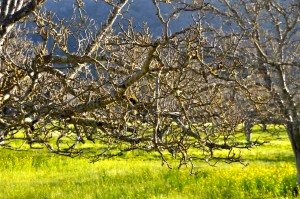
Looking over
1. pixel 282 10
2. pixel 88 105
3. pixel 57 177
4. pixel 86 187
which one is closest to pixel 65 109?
pixel 88 105

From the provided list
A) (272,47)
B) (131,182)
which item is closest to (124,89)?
(272,47)


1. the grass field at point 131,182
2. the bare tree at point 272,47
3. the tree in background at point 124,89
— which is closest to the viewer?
the tree in background at point 124,89

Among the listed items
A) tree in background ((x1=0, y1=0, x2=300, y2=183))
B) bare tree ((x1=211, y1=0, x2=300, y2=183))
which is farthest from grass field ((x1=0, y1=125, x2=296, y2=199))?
tree in background ((x1=0, y1=0, x2=300, y2=183))

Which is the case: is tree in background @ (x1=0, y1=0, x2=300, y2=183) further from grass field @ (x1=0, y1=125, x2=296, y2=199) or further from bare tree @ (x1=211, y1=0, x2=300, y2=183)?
grass field @ (x1=0, y1=125, x2=296, y2=199)

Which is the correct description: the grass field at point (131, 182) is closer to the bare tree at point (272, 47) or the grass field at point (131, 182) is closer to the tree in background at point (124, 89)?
the bare tree at point (272, 47)

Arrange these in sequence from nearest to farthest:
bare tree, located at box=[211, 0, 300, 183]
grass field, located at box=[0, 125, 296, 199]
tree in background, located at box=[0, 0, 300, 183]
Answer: tree in background, located at box=[0, 0, 300, 183] < bare tree, located at box=[211, 0, 300, 183] < grass field, located at box=[0, 125, 296, 199]

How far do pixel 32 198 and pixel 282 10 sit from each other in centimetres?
790

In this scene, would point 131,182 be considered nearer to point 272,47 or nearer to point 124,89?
point 272,47

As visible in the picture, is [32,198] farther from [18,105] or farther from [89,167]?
[18,105]

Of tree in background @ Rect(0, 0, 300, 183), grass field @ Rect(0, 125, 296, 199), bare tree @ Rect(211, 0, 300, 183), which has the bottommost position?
grass field @ Rect(0, 125, 296, 199)

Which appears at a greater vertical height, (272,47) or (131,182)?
(272,47)

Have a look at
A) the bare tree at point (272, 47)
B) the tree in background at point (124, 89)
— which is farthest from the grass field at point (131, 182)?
the tree in background at point (124, 89)

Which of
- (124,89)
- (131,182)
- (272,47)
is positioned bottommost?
(131,182)

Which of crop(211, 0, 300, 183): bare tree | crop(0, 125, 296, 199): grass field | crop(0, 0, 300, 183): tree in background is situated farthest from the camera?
crop(0, 125, 296, 199): grass field
